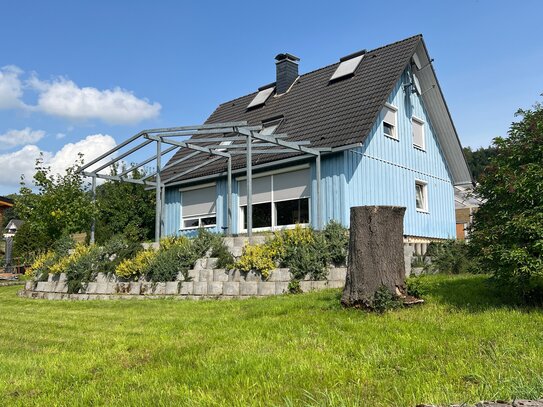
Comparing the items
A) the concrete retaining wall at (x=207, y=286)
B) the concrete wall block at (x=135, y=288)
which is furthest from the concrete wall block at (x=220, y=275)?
the concrete wall block at (x=135, y=288)

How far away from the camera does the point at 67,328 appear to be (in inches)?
288

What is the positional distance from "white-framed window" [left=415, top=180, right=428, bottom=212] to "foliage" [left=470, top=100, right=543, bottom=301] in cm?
1163

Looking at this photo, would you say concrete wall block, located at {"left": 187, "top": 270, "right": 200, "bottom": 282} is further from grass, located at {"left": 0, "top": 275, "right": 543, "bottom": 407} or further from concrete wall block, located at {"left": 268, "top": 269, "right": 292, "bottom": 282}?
grass, located at {"left": 0, "top": 275, "right": 543, "bottom": 407}

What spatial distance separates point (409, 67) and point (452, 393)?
1632 cm

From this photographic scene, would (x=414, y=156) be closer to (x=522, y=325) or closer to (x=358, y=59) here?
(x=358, y=59)

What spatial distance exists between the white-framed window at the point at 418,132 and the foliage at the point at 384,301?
42.3 ft

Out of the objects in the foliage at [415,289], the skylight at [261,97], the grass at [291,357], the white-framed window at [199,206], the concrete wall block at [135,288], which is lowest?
the grass at [291,357]

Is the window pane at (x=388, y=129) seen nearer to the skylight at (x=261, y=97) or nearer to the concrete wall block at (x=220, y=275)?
the skylight at (x=261, y=97)

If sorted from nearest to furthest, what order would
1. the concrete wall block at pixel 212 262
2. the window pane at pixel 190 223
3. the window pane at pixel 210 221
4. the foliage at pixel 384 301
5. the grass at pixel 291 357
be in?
the grass at pixel 291 357 → the foliage at pixel 384 301 → the concrete wall block at pixel 212 262 → the window pane at pixel 210 221 → the window pane at pixel 190 223

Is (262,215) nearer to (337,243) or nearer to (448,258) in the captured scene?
(337,243)

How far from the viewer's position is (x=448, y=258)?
10898 mm

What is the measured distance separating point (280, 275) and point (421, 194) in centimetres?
1015

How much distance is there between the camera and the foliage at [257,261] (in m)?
10.2

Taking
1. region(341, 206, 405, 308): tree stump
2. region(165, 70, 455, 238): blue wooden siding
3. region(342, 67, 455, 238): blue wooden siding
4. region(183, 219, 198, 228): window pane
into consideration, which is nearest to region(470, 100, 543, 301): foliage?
region(341, 206, 405, 308): tree stump
